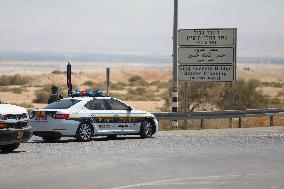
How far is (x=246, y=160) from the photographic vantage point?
1934 cm

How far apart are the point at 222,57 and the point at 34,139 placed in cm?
1369

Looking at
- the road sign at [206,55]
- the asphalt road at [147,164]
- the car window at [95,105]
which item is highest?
the road sign at [206,55]

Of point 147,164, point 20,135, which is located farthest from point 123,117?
point 147,164

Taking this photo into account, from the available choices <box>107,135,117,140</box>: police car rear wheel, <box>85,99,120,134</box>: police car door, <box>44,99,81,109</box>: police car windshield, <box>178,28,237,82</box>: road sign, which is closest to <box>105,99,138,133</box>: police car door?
<box>85,99,120,134</box>: police car door

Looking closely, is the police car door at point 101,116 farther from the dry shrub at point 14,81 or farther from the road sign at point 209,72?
the dry shrub at point 14,81

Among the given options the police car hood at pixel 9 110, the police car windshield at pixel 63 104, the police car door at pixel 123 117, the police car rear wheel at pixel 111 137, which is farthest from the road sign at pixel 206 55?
the police car hood at pixel 9 110

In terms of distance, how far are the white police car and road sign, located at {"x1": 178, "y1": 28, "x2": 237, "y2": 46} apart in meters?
11.4

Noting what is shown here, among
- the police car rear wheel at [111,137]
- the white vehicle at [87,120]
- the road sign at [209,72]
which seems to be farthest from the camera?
the road sign at [209,72]

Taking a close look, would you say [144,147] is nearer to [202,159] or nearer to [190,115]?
[202,159]

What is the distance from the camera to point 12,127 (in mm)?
20281

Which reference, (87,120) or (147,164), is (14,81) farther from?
(147,164)

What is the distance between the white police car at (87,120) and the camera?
2450 centimetres

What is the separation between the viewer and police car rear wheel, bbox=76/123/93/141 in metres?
25.0

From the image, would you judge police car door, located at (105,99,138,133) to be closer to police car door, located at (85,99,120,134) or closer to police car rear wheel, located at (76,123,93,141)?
police car door, located at (85,99,120,134)
